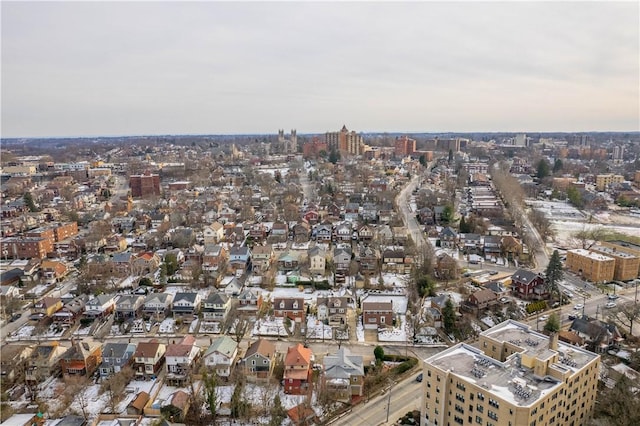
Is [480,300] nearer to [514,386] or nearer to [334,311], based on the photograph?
[334,311]

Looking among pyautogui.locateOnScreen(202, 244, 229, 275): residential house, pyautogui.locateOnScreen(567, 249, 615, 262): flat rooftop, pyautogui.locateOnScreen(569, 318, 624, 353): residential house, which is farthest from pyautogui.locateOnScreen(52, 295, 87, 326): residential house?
pyautogui.locateOnScreen(567, 249, 615, 262): flat rooftop

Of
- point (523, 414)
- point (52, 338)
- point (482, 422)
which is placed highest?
point (523, 414)

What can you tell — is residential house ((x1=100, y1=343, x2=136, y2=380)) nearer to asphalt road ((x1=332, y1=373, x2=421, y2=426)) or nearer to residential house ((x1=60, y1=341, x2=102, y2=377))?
residential house ((x1=60, y1=341, x2=102, y2=377))

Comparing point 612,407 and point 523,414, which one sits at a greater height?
point 523,414

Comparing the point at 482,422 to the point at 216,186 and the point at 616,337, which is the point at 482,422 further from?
the point at 216,186

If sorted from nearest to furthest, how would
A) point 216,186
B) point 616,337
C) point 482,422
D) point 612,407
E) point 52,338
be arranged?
point 482,422, point 612,407, point 616,337, point 52,338, point 216,186

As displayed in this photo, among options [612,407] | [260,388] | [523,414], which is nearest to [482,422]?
[523,414]

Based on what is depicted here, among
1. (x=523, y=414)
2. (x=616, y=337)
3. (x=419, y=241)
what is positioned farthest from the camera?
(x=419, y=241)
